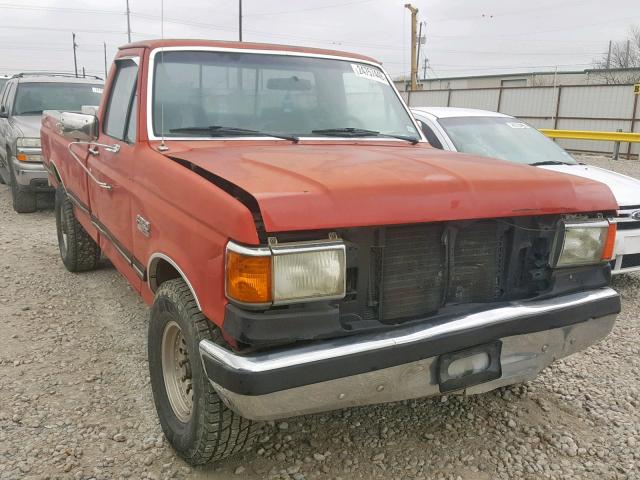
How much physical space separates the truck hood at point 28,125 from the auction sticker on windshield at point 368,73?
5647 millimetres

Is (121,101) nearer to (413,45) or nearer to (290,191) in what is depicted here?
(290,191)

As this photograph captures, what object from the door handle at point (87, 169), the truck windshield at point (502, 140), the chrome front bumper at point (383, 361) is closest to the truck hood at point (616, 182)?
the truck windshield at point (502, 140)

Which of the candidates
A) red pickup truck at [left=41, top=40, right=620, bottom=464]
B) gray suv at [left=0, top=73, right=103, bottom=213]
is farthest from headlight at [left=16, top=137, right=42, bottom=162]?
red pickup truck at [left=41, top=40, right=620, bottom=464]

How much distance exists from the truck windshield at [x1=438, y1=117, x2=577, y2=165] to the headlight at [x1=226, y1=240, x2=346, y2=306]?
3964 mm

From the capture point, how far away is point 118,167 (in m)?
3.31

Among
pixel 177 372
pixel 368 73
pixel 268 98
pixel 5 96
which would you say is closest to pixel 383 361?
pixel 177 372

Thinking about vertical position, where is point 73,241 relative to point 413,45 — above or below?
below

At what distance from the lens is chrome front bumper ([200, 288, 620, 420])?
1969 mm

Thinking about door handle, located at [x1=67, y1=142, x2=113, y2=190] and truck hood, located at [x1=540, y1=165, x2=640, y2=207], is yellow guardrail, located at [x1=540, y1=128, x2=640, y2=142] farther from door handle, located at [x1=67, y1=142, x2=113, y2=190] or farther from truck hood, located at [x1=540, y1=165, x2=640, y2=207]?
door handle, located at [x1=67, y1=142, x2=113, y2=190]

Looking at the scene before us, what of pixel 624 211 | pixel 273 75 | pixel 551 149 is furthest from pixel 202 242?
pixel 551 149

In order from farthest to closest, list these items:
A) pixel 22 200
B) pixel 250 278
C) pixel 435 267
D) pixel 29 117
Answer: pixel 29 117 → pixel 22 200 → pixel 435 267 → pixel 250 278

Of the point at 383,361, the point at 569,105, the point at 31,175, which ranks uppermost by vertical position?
the point at 569,105

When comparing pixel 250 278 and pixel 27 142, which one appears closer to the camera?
pixel 250 278

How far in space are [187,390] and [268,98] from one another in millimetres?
1738
